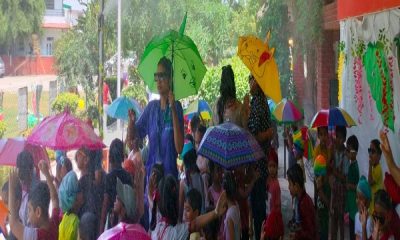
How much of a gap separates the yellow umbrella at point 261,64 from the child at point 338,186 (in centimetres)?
80

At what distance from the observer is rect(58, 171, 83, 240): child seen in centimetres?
543

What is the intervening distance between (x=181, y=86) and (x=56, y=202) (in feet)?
6.77

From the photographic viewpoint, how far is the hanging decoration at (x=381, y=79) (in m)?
8.09

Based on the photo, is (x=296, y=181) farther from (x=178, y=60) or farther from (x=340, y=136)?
(x=178, y=60)

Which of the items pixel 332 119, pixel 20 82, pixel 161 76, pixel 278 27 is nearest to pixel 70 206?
pixel 161 76

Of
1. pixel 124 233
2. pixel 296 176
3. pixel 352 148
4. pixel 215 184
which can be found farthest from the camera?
pixel 352 148

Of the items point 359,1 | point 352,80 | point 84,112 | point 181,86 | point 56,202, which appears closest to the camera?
point 56,202

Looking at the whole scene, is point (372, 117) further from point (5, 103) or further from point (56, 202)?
point (5, 103)

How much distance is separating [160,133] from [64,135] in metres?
0.82

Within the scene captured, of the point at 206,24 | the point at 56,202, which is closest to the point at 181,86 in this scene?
the point at 56,202

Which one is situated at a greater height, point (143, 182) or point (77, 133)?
point (77, 133)

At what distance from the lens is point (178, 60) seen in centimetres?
745

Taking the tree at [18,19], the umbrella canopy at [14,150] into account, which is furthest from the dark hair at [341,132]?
the tree at [18,19]

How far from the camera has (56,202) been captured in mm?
5910
